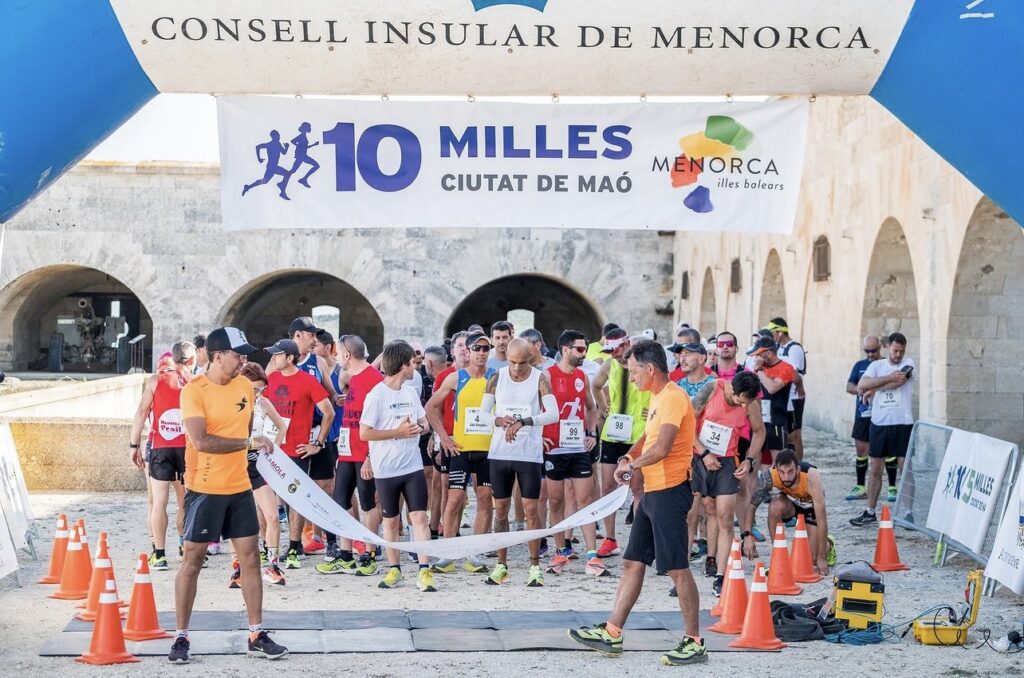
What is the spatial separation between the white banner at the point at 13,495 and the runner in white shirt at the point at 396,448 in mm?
2869

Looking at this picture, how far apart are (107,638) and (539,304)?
89.2 feet

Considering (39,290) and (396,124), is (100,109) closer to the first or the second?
(396,124)

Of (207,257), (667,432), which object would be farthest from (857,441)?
(207,257)

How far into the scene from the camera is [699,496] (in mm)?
9273

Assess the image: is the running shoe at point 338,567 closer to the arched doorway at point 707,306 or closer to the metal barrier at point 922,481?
the metal barrier at point 922,481

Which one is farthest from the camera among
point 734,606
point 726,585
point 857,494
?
point 857,494

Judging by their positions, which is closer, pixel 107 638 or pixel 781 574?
pixel 107 638

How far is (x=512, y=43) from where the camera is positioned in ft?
19.5

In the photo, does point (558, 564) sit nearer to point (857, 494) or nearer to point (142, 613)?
point (142, 613)


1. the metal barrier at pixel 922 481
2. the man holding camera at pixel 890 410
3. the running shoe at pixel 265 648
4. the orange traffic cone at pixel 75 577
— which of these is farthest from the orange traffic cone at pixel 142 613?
the man holding camera at pixel 890 410

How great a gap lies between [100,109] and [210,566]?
15.1 ft

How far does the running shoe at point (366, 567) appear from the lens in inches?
355

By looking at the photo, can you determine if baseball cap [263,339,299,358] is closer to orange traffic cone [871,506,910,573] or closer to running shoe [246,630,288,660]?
running shoe [246,630,288,660]

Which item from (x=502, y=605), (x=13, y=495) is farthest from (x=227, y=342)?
(x=13, y=495)
